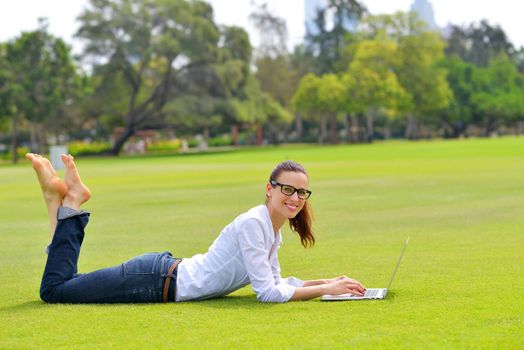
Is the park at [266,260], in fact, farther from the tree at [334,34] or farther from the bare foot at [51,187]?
the tree at [334,34]

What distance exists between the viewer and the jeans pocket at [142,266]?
6.45 metres

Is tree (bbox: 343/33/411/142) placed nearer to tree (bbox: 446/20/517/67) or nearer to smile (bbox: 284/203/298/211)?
tree (bbox: 446/20/517/67)

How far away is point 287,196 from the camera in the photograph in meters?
6.34

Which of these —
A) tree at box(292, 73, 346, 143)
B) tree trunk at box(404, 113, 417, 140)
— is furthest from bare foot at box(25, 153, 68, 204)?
tree trunk at box(404, 113, 417, 140)

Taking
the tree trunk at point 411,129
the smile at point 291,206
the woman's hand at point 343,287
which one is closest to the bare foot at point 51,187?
the smile at point 291,206

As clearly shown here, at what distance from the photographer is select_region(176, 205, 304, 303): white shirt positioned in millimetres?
6258

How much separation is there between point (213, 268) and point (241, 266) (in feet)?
0.70

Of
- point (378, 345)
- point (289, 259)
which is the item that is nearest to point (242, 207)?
point (289, 259)

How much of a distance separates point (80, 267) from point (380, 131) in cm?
10930

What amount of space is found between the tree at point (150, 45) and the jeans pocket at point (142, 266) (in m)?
59.4

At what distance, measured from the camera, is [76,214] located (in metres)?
6.63

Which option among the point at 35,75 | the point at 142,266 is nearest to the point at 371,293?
the point at 142,266

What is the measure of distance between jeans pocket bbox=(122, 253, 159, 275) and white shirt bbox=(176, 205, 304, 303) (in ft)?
0.69

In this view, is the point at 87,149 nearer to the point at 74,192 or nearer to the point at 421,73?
the point at 421,73
